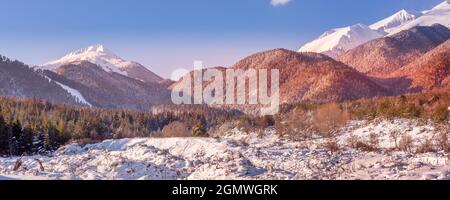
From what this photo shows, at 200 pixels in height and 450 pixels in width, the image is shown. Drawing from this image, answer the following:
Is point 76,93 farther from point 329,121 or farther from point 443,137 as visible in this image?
point 443,137

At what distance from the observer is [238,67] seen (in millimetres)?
121938

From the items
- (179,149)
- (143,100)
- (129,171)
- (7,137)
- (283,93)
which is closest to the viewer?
(129,171)

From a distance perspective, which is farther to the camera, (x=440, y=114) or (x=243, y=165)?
(x=440, y=114)

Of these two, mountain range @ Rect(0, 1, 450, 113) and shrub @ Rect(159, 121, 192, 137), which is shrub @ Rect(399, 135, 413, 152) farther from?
mountain range @ Rect(0, 1, 450, 113)

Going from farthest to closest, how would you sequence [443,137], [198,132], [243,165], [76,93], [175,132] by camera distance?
[76,93]
[175,132]
[198,132]
[443,137]
[243,165]

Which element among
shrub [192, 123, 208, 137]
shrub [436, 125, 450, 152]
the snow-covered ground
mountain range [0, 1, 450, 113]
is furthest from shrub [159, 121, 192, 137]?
mountain range [0, 1, 450, 113]

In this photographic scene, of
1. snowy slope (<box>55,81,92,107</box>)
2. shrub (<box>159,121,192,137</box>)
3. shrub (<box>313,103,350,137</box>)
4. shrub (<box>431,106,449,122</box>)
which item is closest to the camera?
shrub (<box>431,106,449,122</box>)

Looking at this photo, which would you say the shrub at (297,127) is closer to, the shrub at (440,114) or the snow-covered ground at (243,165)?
the snow-covered ground at (243,165)

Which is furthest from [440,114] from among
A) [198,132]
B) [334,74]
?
[334,74]

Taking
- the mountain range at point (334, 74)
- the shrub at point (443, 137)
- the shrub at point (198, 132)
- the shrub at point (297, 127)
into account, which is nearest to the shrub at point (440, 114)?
the shrub at point (443, 137)
